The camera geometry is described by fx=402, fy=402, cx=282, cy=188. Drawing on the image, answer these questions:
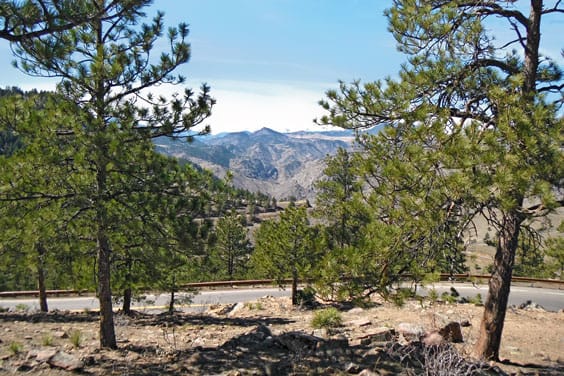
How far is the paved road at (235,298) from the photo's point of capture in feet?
69.7

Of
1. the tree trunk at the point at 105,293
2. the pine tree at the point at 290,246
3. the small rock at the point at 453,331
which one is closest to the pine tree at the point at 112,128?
the tree trunk at the point at 105,293

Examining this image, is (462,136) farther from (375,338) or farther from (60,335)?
(60,335)

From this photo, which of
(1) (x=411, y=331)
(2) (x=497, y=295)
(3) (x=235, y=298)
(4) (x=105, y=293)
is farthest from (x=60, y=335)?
(3) (x=235, y=298)

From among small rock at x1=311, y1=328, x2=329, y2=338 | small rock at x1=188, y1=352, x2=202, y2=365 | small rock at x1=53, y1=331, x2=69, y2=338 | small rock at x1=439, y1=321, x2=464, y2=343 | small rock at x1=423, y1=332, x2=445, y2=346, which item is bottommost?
small rock at x1=53, y1=331, x2=69, y2=338

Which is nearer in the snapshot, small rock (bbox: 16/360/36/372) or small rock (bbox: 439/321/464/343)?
small rock (bbox: 16/360/36/372)

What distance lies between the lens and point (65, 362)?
637 centimetres

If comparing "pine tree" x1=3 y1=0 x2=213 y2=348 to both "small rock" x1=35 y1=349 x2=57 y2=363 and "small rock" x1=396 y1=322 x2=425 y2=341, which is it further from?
"small rock" x1=396 y1=322 x2=425 y2=341

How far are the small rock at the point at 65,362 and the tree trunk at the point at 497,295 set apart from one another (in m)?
6.71

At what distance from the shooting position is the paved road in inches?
836

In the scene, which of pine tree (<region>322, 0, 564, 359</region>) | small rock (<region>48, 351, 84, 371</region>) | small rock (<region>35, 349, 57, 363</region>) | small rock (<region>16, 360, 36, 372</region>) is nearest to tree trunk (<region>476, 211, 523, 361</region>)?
pine tree (<region>322, 0, 564, 359</region>)

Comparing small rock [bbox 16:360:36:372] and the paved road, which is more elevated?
small rock [bbox 16:360:36:372]

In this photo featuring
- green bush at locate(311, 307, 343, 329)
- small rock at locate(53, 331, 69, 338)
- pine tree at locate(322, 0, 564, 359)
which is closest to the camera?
pine tree at locate(322, 0, 564, 359)

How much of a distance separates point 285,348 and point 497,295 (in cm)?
396

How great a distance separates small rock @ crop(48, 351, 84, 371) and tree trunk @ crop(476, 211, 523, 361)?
671 centimetres
